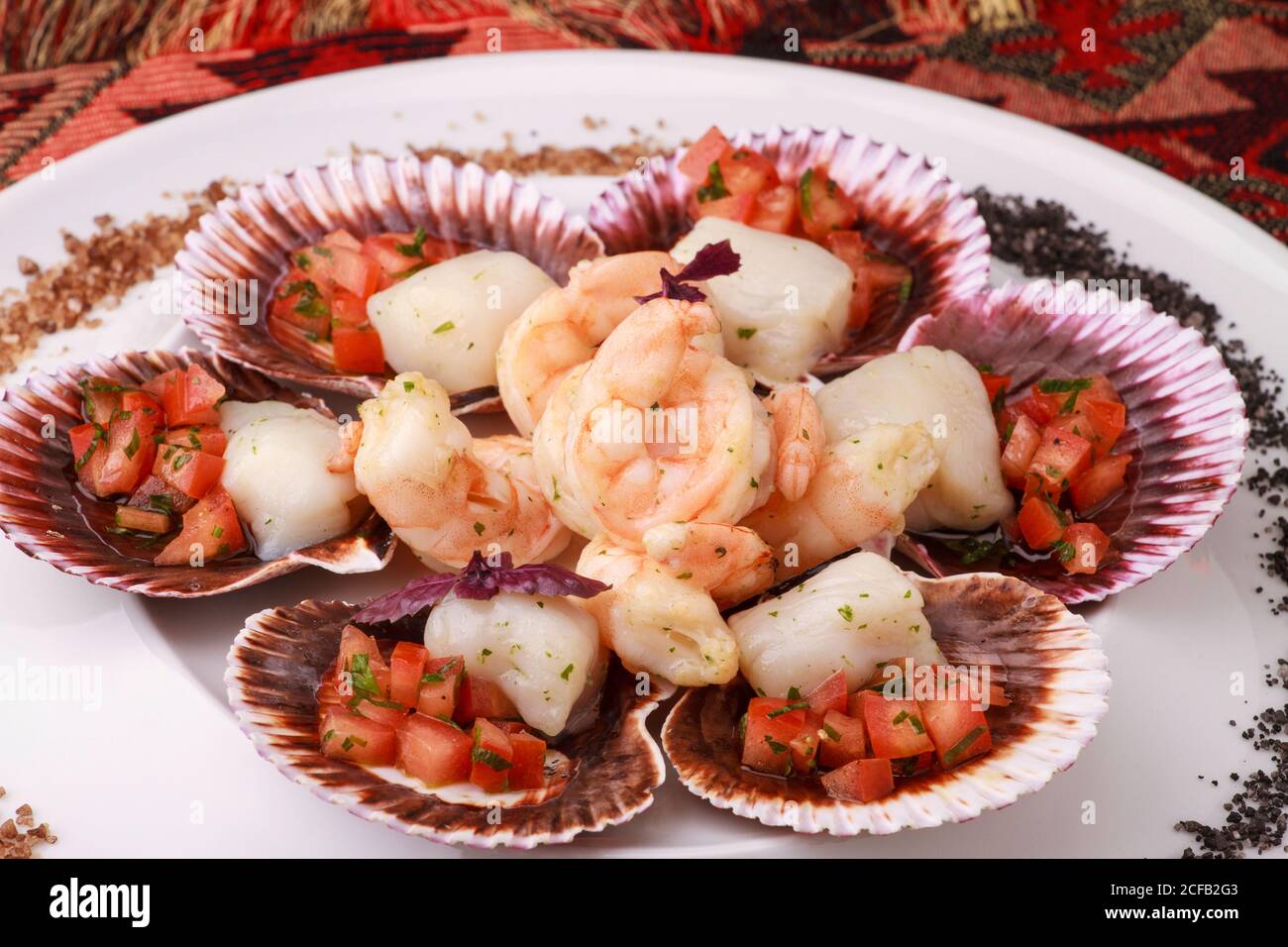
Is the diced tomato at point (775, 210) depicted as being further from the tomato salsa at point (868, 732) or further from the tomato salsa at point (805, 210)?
the tomato salsa at point (868, 732)

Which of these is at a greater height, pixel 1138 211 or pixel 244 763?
pixel 1138 211

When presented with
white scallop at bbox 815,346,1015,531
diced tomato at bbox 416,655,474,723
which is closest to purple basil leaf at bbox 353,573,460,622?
diced tomato at bbox 416,655,474,723

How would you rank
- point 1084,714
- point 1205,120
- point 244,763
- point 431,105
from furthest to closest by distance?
1. point 1205,120
2. point 431,105
3. point 244,763
4. point 1084,714

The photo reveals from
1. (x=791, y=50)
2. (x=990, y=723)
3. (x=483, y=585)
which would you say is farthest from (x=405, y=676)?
(x=791, y=50)

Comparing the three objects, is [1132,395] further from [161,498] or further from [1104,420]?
[161,498]

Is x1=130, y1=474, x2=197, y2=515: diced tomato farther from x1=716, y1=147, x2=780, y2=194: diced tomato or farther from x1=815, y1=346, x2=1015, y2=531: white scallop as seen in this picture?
x1=716, y1=147, x2=780, y2=194: diced tomato

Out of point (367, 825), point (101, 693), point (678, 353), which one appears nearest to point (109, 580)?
point (101, 693)

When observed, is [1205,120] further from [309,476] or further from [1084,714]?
[309,476]
